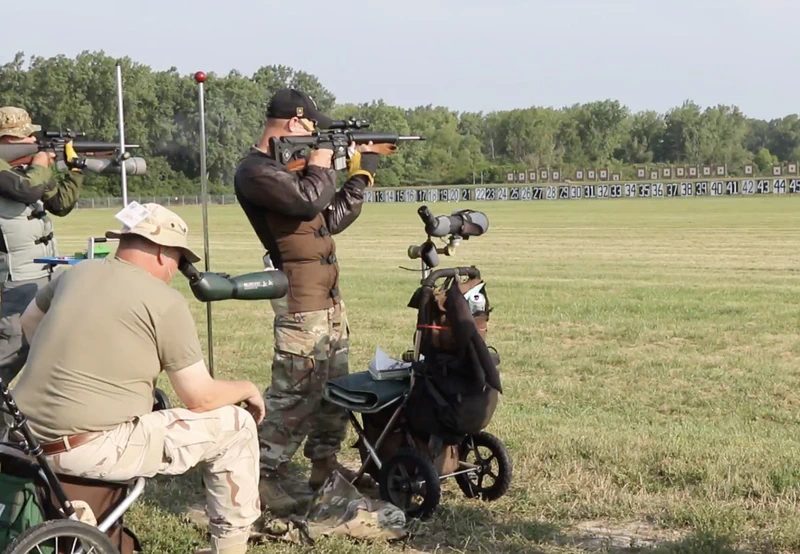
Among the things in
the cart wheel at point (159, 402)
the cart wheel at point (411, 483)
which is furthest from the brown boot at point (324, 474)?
the cart wheel at point (159, 402)

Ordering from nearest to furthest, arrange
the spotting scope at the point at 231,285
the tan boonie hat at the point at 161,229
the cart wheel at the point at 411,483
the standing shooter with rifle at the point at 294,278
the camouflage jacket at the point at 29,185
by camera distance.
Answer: the tan boonie hat at the point at 161,229
the spotting scope at the point at 231,285
the cart wheel at the point at 411,483
the standing shooter with rifle at the point at 294,278
the camouflage jacket at the point at 29,185

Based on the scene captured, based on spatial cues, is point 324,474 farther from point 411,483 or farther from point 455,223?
point 455,223

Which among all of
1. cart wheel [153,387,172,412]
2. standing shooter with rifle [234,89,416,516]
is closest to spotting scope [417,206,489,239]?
standing shooter with rifle [234,89,416,516]

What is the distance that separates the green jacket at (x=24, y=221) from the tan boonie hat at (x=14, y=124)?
0.31 metres

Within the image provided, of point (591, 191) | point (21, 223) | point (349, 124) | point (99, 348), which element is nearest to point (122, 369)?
point (99, 348)

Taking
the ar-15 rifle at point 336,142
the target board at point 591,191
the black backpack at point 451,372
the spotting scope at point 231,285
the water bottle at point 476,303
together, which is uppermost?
the ar-15 rifle at point 336,142

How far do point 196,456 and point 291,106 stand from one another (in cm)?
211

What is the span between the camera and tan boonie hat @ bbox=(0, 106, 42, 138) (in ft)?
22.6

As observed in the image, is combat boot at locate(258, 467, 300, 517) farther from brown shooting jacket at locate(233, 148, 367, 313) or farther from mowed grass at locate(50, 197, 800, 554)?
brown shooting jacket at locate(233, 148, 367, 313)

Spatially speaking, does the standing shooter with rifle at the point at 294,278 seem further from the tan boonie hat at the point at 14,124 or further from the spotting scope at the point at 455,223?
the tan boonie hat at the point at 14,124

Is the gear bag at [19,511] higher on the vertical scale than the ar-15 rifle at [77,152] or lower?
lower

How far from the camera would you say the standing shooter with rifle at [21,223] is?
6527mm

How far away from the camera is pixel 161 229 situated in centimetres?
393

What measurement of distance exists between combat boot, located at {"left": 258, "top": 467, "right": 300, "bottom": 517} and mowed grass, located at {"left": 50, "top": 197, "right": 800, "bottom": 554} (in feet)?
1.44
